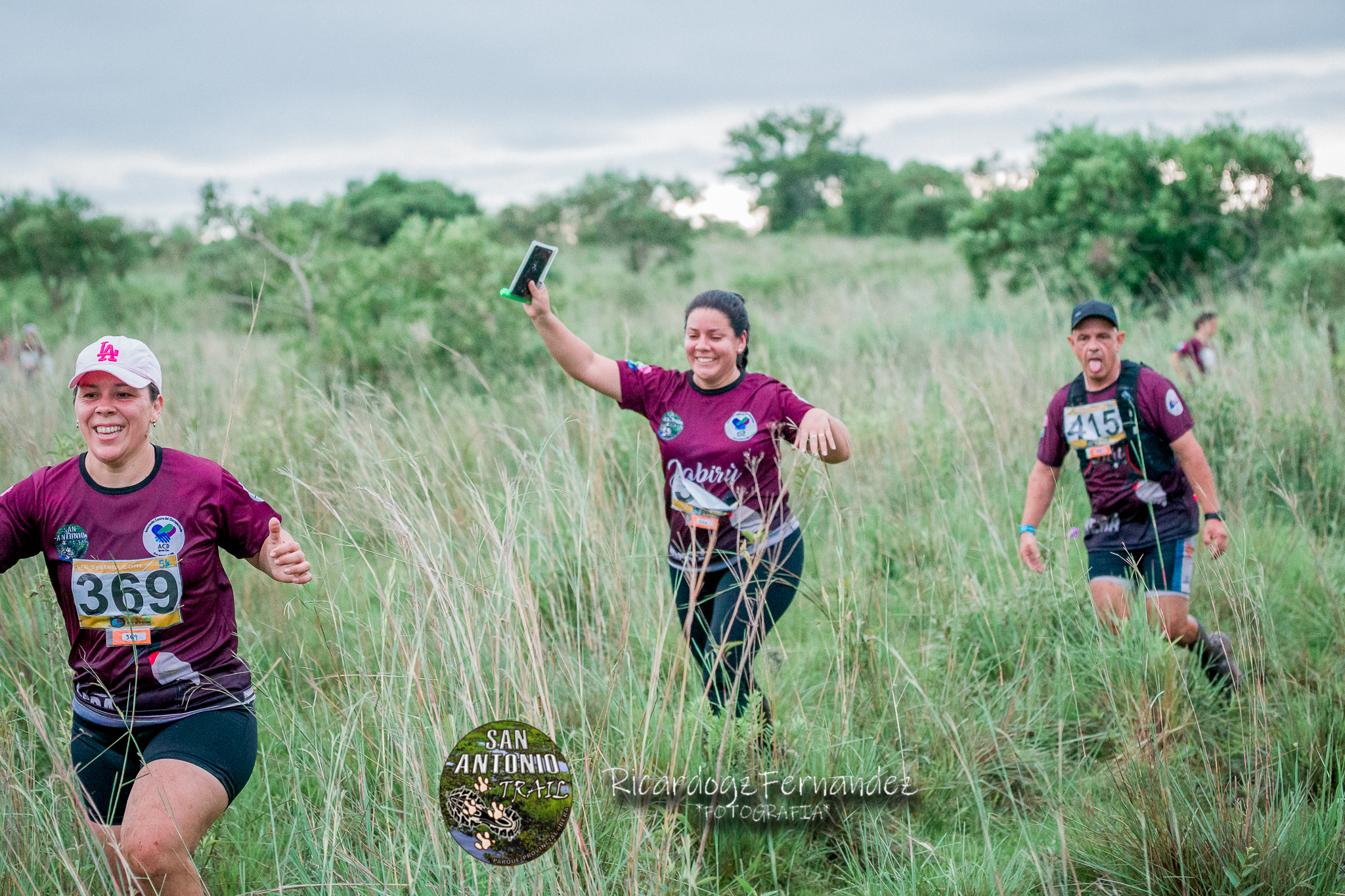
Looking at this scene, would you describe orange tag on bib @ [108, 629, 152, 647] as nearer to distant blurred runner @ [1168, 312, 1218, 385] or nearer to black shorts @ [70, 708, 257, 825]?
black shorts @ [70, 708, 257, 825]

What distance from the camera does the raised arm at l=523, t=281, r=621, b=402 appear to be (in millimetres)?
3645

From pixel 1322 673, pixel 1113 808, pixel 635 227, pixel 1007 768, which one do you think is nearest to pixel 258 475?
pixel 1007 768

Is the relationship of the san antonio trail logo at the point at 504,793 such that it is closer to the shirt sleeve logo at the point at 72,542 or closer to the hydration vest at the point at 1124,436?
the shirt sleeve logo at the point at 72,542

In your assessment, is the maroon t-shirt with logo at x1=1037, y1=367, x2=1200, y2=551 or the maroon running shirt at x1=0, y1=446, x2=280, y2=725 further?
the maroon t-shirt with logo at x1=1037, y1=367, x2=1200, y2=551

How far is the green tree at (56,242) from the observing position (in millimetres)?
21219

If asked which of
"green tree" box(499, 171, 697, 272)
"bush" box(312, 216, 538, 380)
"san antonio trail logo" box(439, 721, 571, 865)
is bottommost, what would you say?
"san antonio trail logo" box(439, 721, 571, 865)

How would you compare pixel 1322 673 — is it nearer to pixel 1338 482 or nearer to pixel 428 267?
pixel 1338 482

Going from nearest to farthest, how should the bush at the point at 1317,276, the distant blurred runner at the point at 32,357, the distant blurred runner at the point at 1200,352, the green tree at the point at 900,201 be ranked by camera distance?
the distant blurred runner at the point at 1200,352, the distant blurred runner at the point at 32,357, the bush at the point at 1317,276, the green tree at the point at 900,201

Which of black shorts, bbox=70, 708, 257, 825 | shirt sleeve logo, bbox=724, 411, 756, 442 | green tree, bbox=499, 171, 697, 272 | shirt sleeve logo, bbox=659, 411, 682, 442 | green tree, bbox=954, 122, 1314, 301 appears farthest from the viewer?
green tree, bbox=499, 171, 697, 272

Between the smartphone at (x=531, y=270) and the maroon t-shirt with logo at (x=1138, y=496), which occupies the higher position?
the smartphone at (x=531, y=270)

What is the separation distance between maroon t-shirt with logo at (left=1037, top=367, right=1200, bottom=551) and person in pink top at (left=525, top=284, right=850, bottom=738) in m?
1.39

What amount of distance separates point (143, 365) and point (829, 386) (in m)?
5.94

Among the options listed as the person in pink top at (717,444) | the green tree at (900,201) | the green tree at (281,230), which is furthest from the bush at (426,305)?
the green tree at (900,201)

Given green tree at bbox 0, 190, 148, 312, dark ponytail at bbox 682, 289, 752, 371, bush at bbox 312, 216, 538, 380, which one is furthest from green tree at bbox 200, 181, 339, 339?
green tree at bbox 0, 190, 148, 312
